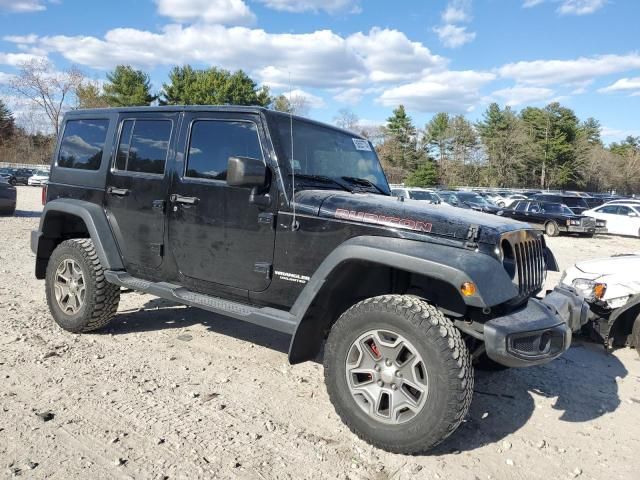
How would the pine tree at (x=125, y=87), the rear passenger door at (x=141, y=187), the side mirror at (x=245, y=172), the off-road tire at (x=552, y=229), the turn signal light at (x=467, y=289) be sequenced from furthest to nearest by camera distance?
the pine tree at (x=125, y=87) → the off-road tire at (x=552, y=229) → the rear passenger door at (x=141, y=187) → the side mirror at (x=245, y=172) → the turn signal light at (x=467, y=289)

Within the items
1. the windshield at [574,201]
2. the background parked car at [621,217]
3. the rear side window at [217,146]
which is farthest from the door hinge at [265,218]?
the windshield at [574,201]

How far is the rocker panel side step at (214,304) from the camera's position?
3539 mm

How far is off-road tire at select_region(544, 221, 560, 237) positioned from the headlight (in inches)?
639

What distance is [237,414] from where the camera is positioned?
354 centimetres

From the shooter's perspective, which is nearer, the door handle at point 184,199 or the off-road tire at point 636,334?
the door handle at point 184,199

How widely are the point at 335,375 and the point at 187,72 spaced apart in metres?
56.6

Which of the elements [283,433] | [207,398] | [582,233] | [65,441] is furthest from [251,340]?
[582,233]

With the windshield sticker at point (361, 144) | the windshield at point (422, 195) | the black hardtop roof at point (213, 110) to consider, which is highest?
the black hardtop roof at point (213, 110)

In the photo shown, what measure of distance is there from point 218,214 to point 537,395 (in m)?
A: 3.01

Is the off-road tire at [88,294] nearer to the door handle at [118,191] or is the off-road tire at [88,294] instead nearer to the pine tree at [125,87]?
the door handle at [118,191]

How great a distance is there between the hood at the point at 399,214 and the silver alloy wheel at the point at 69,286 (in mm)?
2635

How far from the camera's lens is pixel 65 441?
Result: 3.06 m

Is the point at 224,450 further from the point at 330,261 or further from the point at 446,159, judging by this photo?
the point at 446,159

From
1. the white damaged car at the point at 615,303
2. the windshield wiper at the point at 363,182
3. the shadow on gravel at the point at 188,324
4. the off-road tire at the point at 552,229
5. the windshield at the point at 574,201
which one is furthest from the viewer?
the windshield at the point at 574,201
